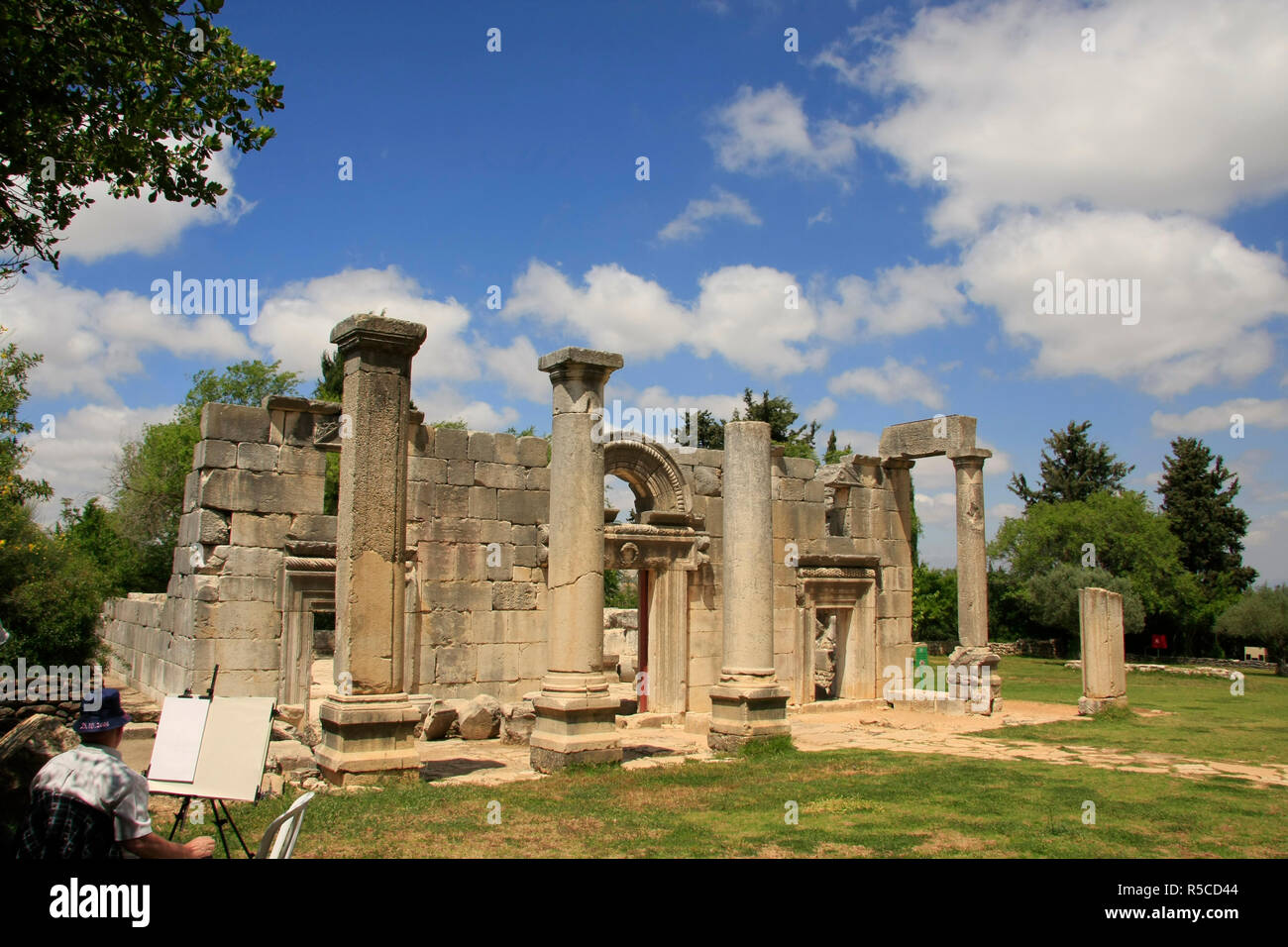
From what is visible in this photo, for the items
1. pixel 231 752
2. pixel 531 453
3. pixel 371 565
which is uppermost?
pixel 531 453

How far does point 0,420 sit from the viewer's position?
18.8m

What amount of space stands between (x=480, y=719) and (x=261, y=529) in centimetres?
428

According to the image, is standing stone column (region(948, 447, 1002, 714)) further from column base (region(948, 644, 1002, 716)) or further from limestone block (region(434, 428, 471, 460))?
limestone block (region(434, 428, 471, 460))

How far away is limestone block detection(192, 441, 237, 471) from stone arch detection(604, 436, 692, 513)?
6219 mm

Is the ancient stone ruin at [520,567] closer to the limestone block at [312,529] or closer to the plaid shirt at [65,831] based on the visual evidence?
the limestone block at [312,529]

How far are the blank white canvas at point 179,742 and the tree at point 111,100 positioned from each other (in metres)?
4.25

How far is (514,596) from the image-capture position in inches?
609

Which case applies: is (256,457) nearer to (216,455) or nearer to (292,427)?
(216,455)

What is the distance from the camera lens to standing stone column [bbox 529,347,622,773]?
11.2m

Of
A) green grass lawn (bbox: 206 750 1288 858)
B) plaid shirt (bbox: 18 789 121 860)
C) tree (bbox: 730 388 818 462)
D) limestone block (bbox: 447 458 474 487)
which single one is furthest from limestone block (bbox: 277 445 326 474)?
tree (bbox: 730 388 818 462)

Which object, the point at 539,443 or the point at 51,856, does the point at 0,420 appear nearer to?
the point at 539,443

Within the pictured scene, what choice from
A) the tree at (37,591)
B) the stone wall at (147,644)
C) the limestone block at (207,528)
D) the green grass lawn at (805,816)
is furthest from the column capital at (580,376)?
the tree at (37,591)

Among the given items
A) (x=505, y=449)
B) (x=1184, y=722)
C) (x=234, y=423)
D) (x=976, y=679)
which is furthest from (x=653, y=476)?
(x=1184, y=722)
